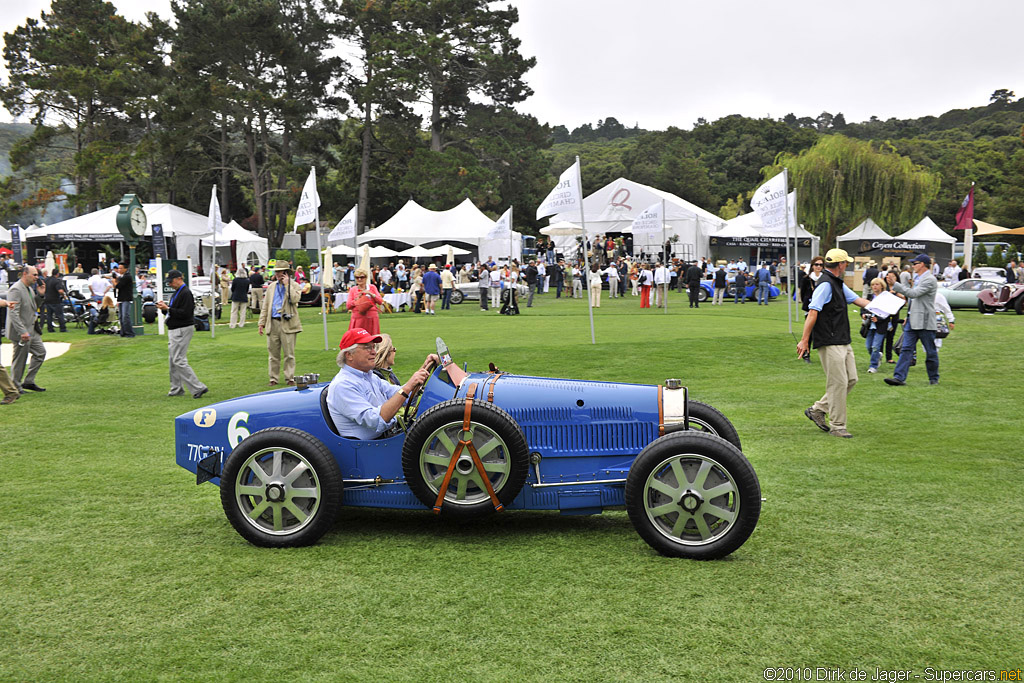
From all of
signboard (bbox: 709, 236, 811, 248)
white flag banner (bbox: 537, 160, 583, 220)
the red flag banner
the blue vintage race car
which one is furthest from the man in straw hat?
the red flag banner

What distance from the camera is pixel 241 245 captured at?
139 ft

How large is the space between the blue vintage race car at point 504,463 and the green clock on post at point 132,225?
17.2 meters

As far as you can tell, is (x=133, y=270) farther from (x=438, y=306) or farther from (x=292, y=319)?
(x=438, y=306)

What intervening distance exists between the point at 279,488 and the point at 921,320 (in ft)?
32.9

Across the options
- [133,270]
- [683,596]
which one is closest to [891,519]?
[683,596]

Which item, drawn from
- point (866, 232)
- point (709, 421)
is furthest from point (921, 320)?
point (866, 232)

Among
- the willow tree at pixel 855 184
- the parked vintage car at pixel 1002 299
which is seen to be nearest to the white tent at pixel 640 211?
the willow tree at pixel 855 184

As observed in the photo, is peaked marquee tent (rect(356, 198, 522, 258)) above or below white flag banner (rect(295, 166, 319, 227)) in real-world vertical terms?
above

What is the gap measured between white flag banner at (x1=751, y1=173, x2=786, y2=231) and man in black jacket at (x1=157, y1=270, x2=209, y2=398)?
12.6m

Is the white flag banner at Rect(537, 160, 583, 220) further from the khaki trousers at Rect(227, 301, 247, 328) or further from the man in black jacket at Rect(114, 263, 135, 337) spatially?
the man in black jacket at Rect(114, 263, 135, 337)

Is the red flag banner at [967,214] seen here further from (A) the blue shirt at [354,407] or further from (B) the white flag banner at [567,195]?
(A) the blue shirt at [354,407]

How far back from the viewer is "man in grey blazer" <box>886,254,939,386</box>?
38.5ft

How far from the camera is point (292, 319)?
12695mm

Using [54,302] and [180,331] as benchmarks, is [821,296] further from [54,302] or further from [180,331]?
[54,302]
